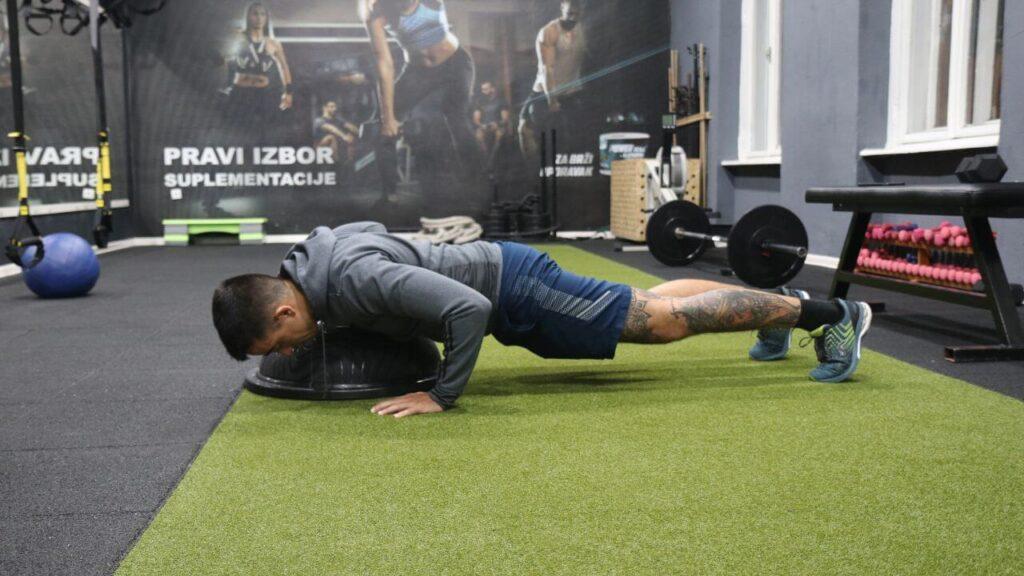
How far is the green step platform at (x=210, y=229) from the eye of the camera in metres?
8.76

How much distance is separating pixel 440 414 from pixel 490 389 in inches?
13.0

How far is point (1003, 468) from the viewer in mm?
1665

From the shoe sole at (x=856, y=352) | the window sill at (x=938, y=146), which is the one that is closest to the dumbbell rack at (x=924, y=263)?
the window sill at (x=938, y=146)

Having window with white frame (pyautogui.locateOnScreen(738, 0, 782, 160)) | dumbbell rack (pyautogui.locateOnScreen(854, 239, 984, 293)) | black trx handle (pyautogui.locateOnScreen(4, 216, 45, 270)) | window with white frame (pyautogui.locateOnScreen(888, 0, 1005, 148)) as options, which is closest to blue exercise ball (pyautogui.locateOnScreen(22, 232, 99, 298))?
black trx handle (pyautogui.locateOnScreen(4, 216, 45, 270))

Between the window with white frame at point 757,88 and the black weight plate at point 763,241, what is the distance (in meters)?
3.53

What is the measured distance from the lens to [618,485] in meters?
1.60

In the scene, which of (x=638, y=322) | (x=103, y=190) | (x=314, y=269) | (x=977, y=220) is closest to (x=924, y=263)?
(x=977, y=220)

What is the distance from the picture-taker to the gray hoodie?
1.92 meters

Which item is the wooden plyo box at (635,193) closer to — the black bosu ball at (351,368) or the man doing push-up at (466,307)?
the man doing push-up at (466,307)

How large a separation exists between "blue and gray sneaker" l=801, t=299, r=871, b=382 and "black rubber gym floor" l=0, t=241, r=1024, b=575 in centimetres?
38

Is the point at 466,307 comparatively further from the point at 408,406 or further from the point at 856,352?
the point at 856,352

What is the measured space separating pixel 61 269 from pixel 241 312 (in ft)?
10.3

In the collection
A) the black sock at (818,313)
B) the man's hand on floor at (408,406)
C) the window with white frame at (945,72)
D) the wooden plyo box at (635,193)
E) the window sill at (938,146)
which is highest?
the window with white frame at (945,72)

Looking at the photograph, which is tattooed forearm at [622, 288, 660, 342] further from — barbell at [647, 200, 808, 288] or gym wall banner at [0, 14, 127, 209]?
gym wall banner at [0, 14, 127, 209]
